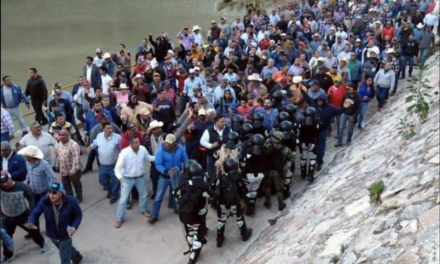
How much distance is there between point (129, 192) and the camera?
23.2ft

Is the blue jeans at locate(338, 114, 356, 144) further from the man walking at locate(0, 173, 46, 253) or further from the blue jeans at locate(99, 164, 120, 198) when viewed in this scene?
the man walking at locate(0, 173, 46, 253)

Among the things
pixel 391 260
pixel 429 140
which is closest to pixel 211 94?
pixel 429 140

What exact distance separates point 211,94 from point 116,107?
201cm

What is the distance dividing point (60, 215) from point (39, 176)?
1.32 metres

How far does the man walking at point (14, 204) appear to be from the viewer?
5855mm

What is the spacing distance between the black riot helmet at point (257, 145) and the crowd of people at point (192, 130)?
2 cm

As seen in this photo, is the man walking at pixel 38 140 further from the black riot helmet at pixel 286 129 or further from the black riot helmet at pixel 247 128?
the black riot helmet at pixel 286 129

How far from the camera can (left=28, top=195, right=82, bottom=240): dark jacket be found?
5473mm

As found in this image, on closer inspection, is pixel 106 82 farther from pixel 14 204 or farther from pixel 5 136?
pixel 14 204

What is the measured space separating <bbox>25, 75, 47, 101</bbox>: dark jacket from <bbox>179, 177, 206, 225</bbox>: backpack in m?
5.73

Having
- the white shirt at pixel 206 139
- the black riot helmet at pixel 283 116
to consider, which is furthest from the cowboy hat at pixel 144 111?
the black riot helmet at pixel 283 116

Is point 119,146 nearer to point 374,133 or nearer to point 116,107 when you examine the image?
point 116,107

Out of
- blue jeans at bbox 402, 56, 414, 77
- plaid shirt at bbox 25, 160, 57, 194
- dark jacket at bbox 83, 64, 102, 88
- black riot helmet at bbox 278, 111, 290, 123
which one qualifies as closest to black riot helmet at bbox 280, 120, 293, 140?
black riot helmet at bbox 278, 111, 290, 123

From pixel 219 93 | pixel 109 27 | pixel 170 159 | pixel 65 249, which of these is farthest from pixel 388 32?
pixel 109 27
